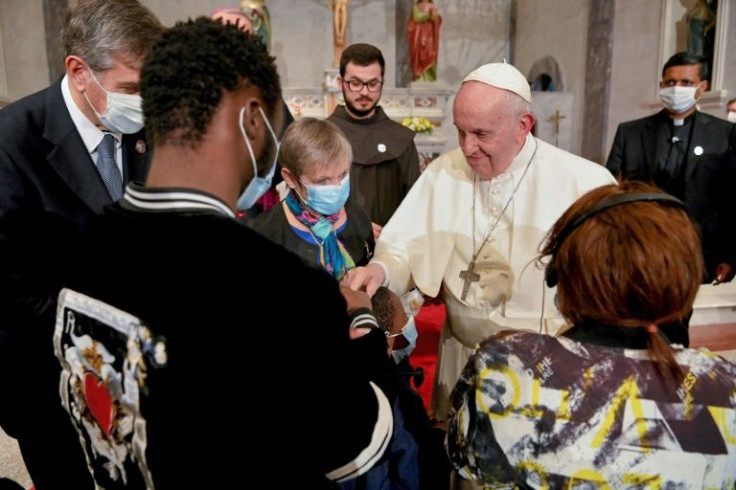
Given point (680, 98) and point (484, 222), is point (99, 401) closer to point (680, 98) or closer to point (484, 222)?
point (484, 222)

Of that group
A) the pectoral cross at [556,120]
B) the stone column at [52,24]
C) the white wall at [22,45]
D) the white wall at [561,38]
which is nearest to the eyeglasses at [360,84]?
the pectoral cross at [556,120]

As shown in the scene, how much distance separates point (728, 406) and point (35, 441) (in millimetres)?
1969

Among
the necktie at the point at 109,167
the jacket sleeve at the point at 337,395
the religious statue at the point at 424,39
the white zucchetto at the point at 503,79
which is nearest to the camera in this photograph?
the jacket sleeve at the point at 337,395

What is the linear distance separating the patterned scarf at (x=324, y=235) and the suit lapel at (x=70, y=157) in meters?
0.76

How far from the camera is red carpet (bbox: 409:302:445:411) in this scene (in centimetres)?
373

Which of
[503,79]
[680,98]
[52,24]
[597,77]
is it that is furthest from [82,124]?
[52,24]

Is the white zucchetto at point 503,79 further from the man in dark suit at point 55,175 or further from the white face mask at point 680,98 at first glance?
the white face mask at point 680,98

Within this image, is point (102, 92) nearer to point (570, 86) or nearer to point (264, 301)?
point (264, 301)

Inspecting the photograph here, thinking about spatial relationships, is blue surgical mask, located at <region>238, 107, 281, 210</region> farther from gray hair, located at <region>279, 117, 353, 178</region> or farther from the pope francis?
gray hair, located at <region>279, 117, 353, 178</region>

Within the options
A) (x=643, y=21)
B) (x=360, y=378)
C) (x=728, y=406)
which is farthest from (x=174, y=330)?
(x=643, y=21)

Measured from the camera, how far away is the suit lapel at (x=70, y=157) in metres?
1.70

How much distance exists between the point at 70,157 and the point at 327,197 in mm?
927

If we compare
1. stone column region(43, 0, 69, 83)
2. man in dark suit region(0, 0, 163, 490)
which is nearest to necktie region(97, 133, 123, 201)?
man in dark suit region(0, 0, 163, 490)

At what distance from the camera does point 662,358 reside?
3.56ft
